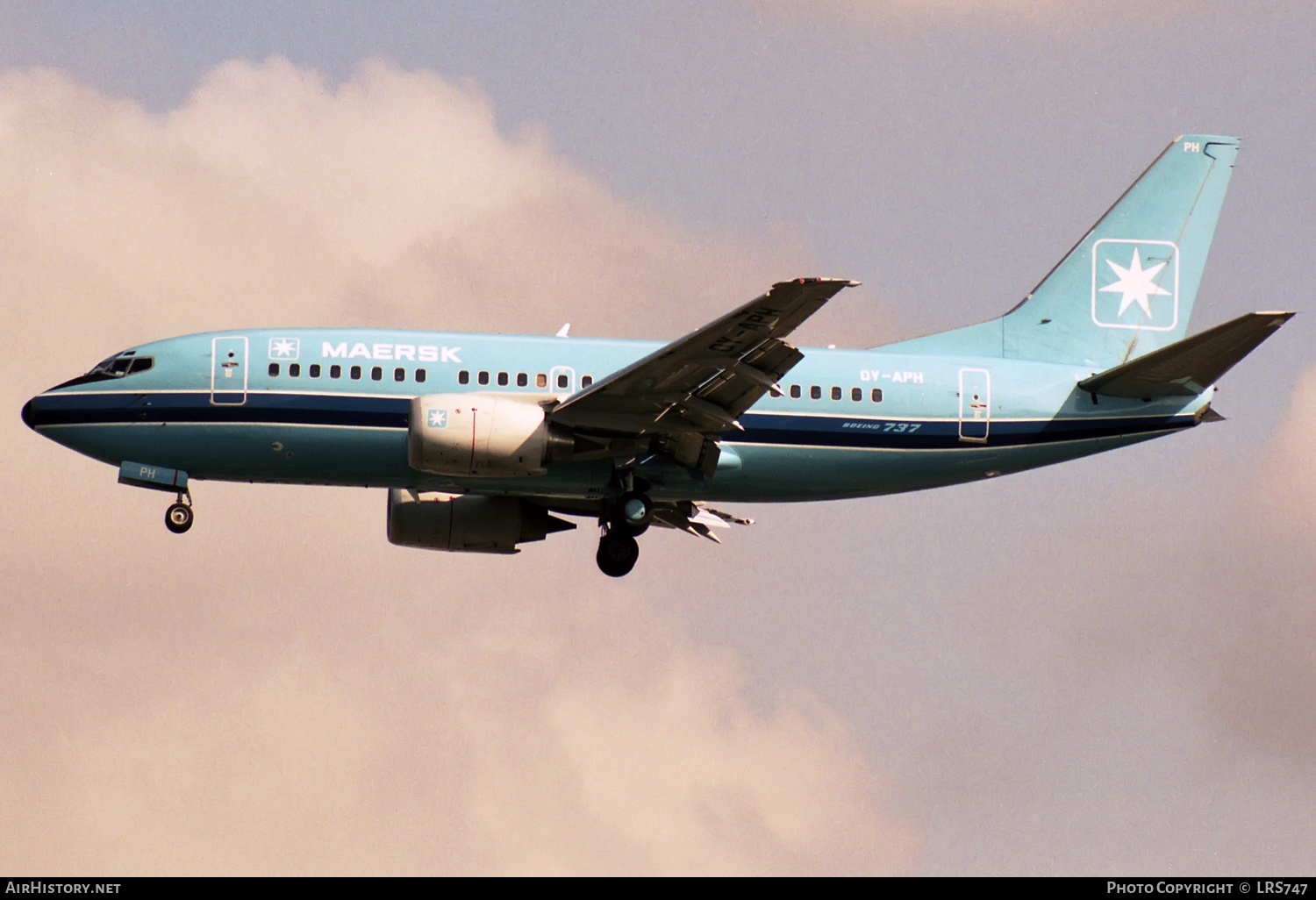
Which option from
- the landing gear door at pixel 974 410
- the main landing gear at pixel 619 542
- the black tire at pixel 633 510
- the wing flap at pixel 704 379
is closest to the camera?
the wing flap at pixel 704 379

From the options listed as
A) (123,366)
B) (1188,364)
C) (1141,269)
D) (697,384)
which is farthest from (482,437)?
(1141,269)

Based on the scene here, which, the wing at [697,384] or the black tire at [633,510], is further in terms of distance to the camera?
the black tire at [633,510]

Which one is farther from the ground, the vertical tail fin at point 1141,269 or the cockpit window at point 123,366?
the vertical tail fin at point 1141,269

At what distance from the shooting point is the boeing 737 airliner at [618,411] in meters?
36.2

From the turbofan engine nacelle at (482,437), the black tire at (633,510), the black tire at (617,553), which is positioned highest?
the turbofan engine nacelle at (482,437)

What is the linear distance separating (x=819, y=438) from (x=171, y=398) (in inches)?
533

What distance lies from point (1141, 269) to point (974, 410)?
6934 millimetres

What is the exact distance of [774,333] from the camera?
111ft

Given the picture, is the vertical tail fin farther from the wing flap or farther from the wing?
the wing flap

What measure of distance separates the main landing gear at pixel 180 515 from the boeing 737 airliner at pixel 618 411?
0.05 metres

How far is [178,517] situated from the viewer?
1524 inches

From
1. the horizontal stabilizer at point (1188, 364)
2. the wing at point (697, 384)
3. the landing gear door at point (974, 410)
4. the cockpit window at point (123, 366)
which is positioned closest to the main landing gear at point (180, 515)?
the cockpit window at point (123, 366)

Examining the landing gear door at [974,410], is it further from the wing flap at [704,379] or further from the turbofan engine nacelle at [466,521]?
the turbofan engine nacelle at [466,521]

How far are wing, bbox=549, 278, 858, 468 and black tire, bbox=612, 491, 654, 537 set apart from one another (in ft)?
4.02
